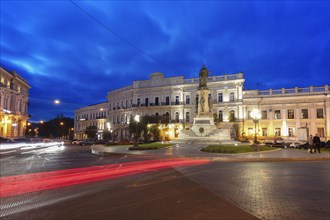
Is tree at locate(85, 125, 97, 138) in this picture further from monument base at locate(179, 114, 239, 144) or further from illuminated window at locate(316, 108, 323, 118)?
illuminated window at locate(316, 108, 323, 118)

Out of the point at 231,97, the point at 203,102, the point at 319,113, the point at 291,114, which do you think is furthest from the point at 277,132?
the point at 203,102

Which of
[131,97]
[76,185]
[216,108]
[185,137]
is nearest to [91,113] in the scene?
[131,97]

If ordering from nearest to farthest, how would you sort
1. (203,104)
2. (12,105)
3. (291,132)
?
(203,104) < (291,132) < (12,105)

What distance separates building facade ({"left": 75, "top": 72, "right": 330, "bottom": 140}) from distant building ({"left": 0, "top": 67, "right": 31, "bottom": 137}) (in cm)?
2565

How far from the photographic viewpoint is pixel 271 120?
5944 centimetres

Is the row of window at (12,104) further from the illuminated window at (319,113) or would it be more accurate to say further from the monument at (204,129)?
the illuminated window at (319,113)

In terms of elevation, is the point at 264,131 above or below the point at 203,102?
below

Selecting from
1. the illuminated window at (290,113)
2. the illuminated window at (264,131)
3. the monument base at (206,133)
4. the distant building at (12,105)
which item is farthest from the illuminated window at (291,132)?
the distant building at (12,105)

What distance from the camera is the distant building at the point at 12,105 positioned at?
60912mm

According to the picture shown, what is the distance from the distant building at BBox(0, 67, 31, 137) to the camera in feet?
200

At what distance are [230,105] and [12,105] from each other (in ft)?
178

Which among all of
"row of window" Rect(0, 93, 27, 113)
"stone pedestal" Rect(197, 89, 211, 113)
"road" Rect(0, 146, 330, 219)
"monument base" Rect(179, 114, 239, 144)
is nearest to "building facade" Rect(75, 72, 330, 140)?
"stone pedestal" Rect(197, 89, 211, 113)

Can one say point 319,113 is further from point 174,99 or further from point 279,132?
point 174,99

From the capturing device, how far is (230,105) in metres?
63.6
